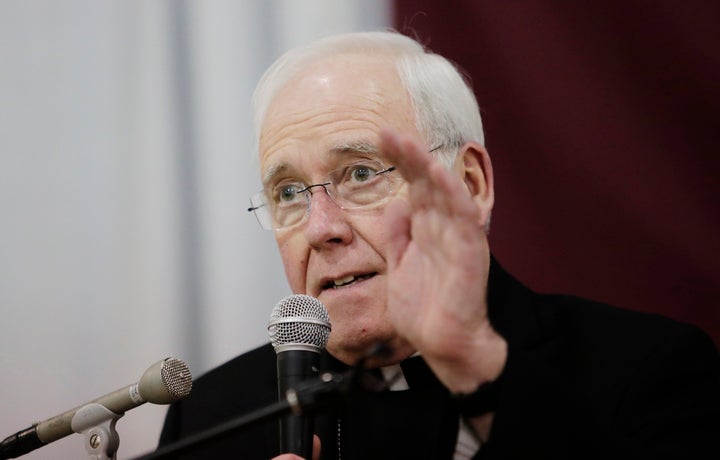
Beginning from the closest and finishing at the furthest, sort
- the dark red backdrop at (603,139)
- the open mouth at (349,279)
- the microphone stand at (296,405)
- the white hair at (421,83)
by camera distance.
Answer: the microphone stand at (296,405), the open mouth at (349,279), the white hair at (421,83), the dark red backdrop at (603,139)

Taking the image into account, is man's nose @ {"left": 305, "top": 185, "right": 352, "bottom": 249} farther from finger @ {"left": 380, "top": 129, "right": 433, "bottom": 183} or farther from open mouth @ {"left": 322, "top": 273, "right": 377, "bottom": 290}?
finger @ {"left": 380, "top": 129, "right": 433, "bottom": 183}

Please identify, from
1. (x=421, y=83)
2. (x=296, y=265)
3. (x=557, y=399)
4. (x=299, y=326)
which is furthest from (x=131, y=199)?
(x=557, y=399)

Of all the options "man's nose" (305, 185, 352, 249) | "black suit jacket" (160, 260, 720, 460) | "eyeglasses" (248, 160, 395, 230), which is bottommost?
"black suit jacket" (160, 260, 720, 460)

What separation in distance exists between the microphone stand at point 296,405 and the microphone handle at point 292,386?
0.72ft

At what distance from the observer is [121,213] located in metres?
2.73

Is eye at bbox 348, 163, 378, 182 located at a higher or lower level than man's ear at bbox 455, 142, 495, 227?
higher

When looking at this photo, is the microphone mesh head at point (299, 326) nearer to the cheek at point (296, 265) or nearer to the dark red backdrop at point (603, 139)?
the cheek at point (296, 265)

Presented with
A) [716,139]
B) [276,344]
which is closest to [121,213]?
[276,344]

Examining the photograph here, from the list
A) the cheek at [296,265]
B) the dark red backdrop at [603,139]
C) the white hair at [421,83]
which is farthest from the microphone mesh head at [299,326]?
the dark red backdrop at [603,139]

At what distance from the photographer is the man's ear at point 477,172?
2109 millimetres

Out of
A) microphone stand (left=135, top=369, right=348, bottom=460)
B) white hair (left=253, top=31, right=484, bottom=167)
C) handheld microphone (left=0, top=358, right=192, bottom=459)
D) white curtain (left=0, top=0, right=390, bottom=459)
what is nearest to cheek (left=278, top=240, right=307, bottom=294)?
white hair (left=253, top=31, right=484, bottom=167)

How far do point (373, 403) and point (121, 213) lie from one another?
122cm

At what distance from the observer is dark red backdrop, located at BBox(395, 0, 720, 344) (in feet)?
7.18

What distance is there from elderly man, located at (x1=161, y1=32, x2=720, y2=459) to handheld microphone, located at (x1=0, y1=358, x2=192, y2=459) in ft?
1.02
